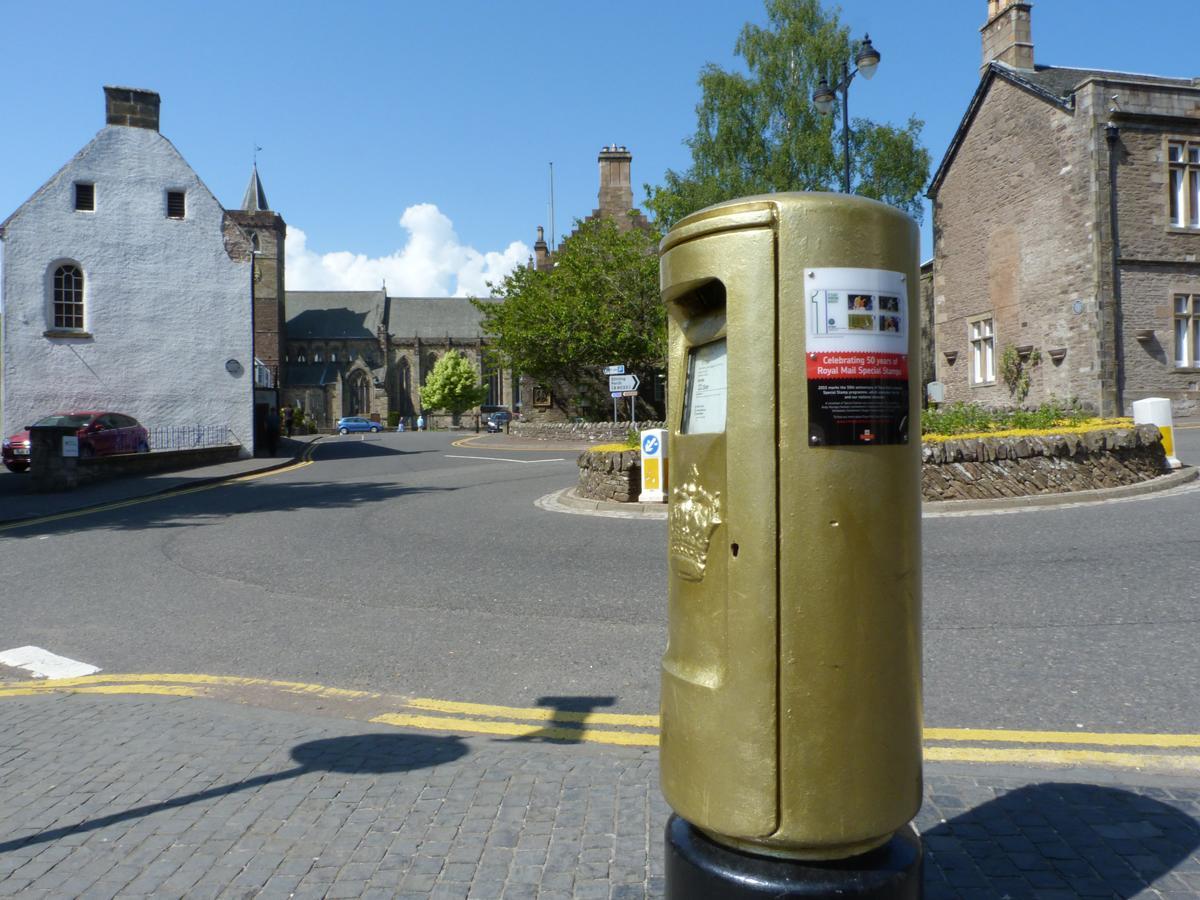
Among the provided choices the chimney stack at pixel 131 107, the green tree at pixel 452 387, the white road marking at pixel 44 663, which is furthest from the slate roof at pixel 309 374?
the white road marking at pixel 44 663

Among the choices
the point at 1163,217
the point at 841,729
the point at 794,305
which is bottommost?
the point at 841,729

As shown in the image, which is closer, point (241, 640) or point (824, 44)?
point (241, 640)

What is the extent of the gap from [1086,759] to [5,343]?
2924cm

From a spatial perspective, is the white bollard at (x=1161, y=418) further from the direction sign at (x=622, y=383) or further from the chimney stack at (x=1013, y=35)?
the chimney stack at (x=1013, y=35)

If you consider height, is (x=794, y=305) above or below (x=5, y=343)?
below

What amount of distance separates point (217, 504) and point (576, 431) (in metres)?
21.7

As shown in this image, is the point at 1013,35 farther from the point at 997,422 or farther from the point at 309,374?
the point at 309,374

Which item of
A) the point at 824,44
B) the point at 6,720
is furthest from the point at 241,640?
the point at 824,44

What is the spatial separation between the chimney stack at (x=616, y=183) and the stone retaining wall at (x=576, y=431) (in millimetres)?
14298

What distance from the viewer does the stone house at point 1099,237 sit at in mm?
24766

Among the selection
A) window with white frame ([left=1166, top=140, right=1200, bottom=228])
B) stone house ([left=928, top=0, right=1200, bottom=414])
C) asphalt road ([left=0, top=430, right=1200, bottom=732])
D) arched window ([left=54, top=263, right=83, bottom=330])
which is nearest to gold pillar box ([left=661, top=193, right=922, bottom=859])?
asphalt road ([left=0, top=430, right=1200, bottom=732])

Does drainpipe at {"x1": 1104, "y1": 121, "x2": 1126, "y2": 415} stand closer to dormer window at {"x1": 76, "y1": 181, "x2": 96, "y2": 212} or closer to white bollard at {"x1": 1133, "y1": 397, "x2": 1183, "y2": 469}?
white bollard at {"x1": 1133, "y1": 397, "x2": 1183, "y2": 469}

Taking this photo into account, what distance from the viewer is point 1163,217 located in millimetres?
25094

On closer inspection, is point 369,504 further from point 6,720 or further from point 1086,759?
point 1086,759
